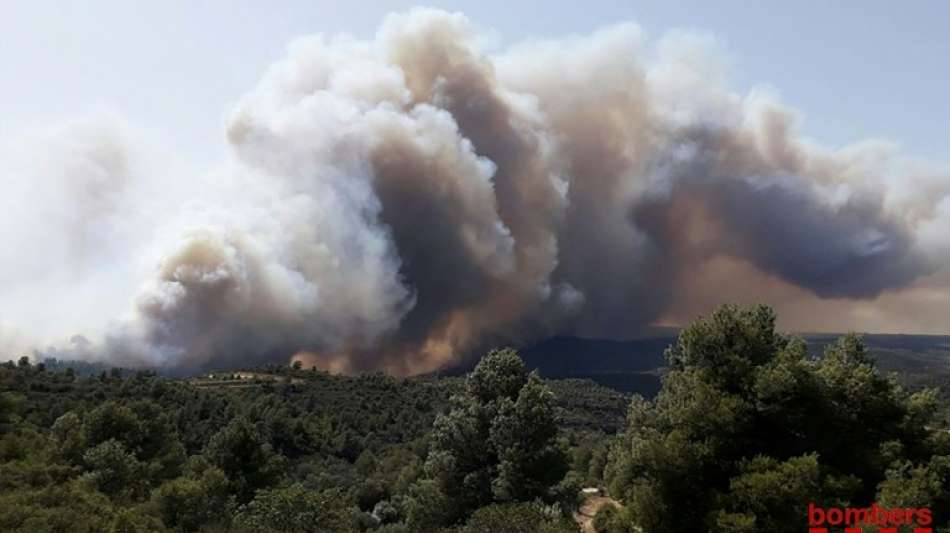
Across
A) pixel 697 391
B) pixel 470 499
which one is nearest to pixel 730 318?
pixel 697 391

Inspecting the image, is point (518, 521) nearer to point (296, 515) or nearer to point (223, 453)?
point (296, 515)

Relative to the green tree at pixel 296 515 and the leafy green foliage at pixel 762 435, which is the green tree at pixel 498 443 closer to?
Result: the leafy green foliage at pixel 762 435

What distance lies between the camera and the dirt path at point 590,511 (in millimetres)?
43531

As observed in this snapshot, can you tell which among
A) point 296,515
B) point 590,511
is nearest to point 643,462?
point 296,515

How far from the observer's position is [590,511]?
50094 millimetres

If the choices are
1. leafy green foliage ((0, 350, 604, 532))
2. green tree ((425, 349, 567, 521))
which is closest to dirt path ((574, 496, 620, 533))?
leafy green foliage ((0, 350, 604, 532))

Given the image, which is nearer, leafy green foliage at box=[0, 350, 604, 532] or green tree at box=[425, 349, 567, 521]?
leafy green foliage at box=[0, 350, 604, 532]

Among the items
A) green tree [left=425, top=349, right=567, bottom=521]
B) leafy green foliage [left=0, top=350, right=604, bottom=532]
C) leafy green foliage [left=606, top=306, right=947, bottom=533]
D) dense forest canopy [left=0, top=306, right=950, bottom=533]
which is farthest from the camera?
green tree [left=425, top=349, right=567, bottom=521]

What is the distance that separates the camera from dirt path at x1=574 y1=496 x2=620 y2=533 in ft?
143

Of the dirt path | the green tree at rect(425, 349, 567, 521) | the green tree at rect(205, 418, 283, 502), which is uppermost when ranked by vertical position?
the green tree at rect(425, 349, 567, 521)

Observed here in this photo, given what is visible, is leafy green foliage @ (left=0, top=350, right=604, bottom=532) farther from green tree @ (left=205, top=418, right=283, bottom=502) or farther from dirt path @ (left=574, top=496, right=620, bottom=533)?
dirt path @ (left=574, top=496, right=620, bottom=533)

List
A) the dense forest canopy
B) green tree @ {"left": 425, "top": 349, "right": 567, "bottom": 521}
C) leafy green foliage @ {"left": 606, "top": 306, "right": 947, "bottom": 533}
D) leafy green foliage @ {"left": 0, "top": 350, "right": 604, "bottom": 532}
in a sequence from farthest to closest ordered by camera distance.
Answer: green tree @ {"left": 425, "top": 349, "right": 567, "bottom": 521} < leafy green foliage @ {"left": 0, "top": 350, "right": 604, "bottom": 532} < the dense forest canopy < leafy green foliage @ {"left": 606, "top": 306, "right": 947, "bottom": 533}

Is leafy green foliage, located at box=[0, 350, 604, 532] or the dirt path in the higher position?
leafy green foliage, located at box=[0, 350, 604, 532]

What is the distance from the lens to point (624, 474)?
119ft
